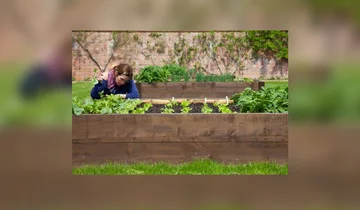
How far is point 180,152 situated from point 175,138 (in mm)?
75

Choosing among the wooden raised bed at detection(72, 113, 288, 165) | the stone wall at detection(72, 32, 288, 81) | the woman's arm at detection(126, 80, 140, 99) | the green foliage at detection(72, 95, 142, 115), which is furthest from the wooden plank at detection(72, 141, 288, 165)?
the stone wall at detection(72, 32, 288, 81)

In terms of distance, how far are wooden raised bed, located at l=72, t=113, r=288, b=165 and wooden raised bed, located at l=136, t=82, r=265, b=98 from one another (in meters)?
2.84

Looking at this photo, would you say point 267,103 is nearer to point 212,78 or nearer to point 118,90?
point 118,90

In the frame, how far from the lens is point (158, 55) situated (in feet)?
22.1

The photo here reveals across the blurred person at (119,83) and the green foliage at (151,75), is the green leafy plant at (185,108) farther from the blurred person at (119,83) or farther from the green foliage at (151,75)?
the green foliage at (151,75)

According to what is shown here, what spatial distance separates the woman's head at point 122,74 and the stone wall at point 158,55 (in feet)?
3.11

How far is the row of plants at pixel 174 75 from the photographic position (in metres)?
5.77

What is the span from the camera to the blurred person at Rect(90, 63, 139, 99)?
4.03m
